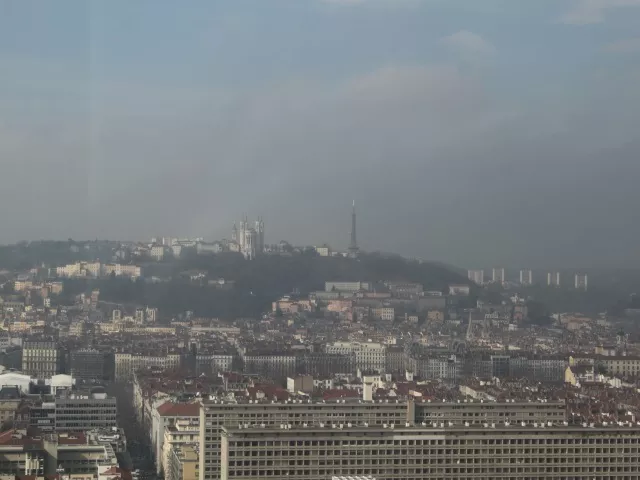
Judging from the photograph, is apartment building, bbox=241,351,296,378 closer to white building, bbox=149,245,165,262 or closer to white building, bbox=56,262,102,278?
white building, bbox=149,245,165,262

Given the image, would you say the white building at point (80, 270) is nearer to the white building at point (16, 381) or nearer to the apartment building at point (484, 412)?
the white building at point (16, 381)

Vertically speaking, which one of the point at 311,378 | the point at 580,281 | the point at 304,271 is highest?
the point at 580,281


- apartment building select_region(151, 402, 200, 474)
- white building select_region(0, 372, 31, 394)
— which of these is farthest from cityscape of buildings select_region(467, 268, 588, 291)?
apartment building select_region(151, 402, 200, 474)

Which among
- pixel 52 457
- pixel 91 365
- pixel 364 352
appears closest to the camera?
pixel 52 457

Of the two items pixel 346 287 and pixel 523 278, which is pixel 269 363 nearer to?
pixel 523 278

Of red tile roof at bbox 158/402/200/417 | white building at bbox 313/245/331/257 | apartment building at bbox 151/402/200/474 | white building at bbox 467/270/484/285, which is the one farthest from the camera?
white building at bbox 313/245/331/257

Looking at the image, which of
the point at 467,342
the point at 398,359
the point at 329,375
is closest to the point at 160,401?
the point at 329,375

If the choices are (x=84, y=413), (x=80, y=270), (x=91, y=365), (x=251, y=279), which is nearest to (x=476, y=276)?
(x=251, y=279)
